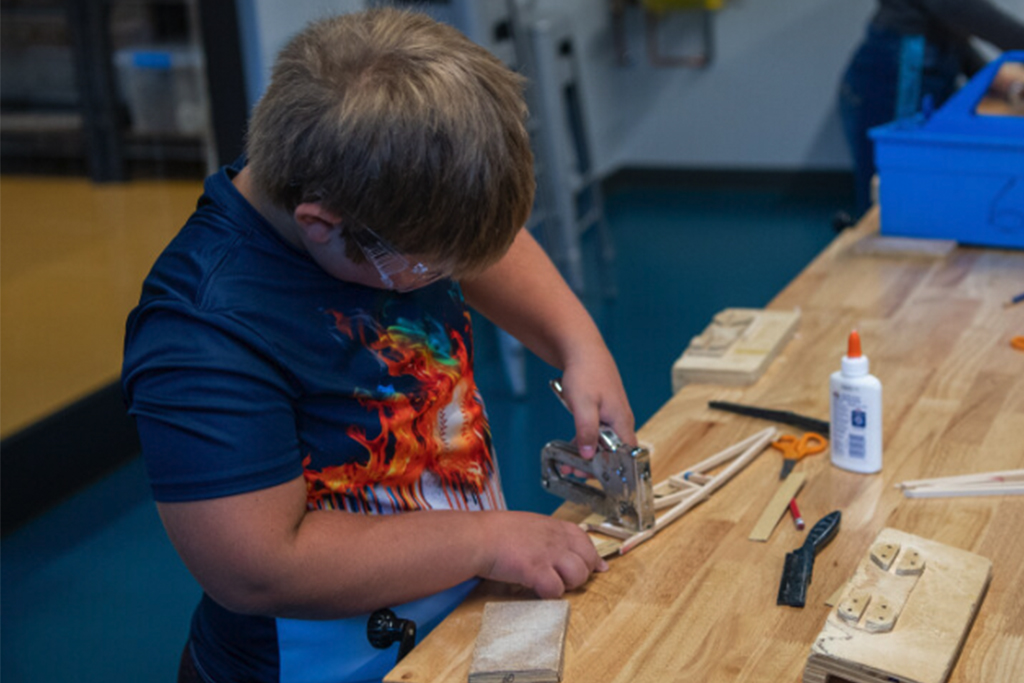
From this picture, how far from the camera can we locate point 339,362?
3.80ft

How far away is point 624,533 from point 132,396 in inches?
22.8

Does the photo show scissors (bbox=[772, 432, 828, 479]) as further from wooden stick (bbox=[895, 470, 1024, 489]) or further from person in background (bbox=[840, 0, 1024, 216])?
person in background (bbox=[840, 0, 1024, 216])

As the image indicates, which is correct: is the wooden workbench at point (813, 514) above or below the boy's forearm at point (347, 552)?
below

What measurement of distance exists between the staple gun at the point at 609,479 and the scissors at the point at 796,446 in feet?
0.82

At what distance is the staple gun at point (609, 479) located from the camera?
1.31 m

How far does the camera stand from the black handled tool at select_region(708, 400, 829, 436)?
1.58m

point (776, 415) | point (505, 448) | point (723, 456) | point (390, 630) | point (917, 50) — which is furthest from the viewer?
point (505, 448)

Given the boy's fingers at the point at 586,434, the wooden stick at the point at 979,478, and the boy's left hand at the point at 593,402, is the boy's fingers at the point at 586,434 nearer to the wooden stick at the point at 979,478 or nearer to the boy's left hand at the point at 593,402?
the boy's left hand at the point at 593,402

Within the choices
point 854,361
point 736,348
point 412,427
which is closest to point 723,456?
point 854,361

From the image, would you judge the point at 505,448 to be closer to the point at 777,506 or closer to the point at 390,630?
the point at 777,506

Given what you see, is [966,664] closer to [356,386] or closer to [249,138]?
[356,386]

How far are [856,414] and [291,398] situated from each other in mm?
706

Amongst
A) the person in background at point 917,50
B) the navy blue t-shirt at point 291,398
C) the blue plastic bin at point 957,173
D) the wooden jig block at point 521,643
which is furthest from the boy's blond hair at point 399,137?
the person in background at point 917,50

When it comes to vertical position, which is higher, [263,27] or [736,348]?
[263,27]
